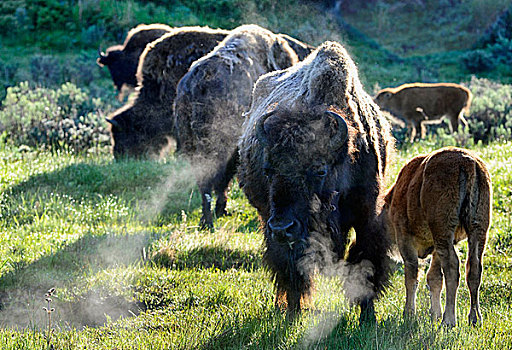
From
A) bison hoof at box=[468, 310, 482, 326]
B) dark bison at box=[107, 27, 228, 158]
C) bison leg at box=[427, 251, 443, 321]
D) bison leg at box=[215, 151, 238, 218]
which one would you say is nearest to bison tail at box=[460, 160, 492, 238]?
bison leg at box=[427, 251, 443, 321]

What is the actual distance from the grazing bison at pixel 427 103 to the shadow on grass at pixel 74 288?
30.9 ft

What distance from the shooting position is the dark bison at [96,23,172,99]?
545 inches

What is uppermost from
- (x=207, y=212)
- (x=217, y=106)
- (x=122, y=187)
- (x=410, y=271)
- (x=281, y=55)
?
(x=281, y=55)

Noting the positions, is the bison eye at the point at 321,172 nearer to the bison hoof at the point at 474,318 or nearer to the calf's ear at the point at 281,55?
the bison hoof at the point at 474,318

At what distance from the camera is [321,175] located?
3922 mm

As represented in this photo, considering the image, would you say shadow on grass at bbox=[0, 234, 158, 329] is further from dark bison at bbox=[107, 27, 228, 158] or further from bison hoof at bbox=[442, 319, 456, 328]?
dark bison at bbox=[107, 27, 228, 158]

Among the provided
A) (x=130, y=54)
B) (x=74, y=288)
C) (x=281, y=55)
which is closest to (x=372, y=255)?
(x=74, y=288)

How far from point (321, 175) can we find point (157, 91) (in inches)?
252

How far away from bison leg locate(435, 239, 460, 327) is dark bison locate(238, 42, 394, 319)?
49 centimetres

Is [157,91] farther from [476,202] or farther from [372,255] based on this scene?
[476,202]

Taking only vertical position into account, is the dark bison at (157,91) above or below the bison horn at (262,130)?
below

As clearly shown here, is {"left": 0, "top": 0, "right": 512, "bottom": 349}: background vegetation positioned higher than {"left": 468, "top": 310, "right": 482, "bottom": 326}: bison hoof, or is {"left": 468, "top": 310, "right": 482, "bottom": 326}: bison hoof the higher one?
{"left": 468, "top": 310, "right": 482, "bottom": 326}: bison hoof

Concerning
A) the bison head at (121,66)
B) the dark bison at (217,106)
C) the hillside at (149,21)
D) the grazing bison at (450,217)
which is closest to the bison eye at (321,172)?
the grazing bison at (450,217)

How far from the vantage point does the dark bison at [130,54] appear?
13.8 meters
